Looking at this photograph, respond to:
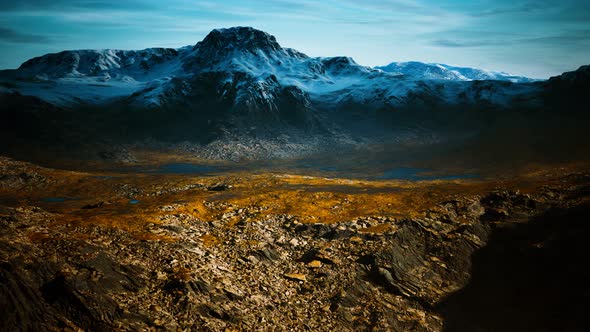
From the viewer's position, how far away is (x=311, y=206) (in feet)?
201

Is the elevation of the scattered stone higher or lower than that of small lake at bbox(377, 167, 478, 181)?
lower

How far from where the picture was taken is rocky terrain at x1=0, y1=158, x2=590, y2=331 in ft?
91.2

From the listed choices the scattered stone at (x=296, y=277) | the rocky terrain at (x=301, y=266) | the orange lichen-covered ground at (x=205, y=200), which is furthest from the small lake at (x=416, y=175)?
the scattered stone at (x=296, y=277)

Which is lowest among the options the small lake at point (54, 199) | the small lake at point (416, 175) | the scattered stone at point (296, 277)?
the small lake at point (54, 199)

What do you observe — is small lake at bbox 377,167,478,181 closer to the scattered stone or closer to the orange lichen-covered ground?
the orange lichen-covered ground

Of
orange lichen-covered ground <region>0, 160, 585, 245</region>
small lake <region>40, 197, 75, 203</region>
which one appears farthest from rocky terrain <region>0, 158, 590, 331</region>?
small lake <region>40, 197, 75, 203</region>

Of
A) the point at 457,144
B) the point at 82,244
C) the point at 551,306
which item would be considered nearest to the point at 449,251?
the point at 551,306

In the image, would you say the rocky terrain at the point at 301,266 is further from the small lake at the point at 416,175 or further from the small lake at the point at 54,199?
the small lake at the point at 416,175

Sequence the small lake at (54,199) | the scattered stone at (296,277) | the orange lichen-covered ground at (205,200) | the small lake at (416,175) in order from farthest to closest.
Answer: the small lake at (416,175) → the small lake at (54,199) → the orange lichen-covered ground at (205,200) → the scattered stone at (296,277)

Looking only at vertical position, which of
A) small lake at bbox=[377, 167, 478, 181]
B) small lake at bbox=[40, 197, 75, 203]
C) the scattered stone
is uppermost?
small lake at bbox=[377, 167, 478, 181]

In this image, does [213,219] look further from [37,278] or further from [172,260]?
[37,278]

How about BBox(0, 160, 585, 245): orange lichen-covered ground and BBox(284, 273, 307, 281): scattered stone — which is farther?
BBox(0, 160, 585, 245): orange lichen-covered ground

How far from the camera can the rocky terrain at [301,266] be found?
27.8 m

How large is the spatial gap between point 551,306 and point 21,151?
195514 millimetres
